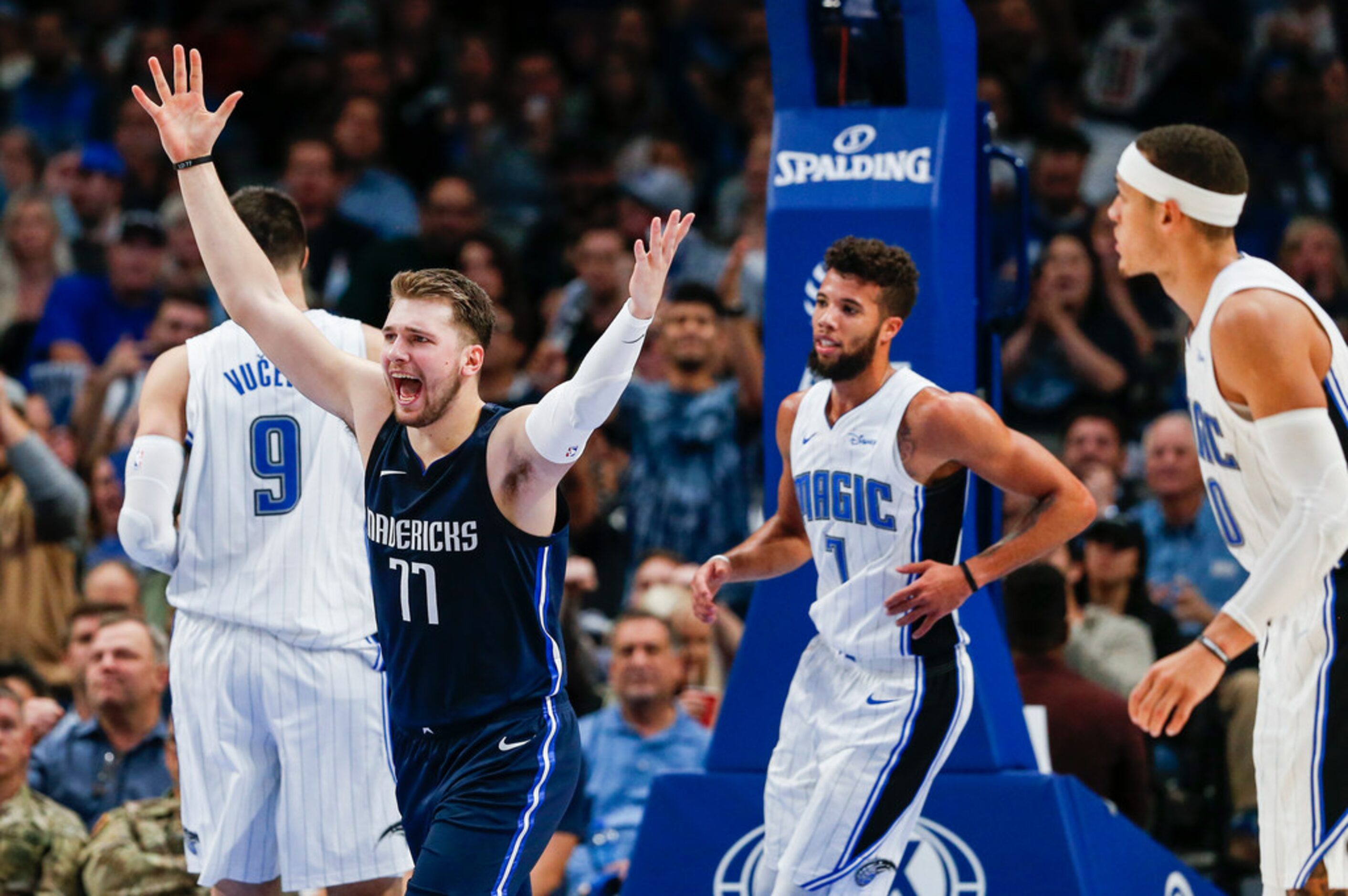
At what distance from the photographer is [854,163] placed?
6.74 m

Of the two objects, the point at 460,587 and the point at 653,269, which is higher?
the point at 653,269

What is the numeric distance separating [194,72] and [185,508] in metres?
1.49

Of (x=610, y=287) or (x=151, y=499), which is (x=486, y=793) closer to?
(x=151, y=499)

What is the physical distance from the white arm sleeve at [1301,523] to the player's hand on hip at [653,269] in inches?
63.2

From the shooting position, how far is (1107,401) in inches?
408

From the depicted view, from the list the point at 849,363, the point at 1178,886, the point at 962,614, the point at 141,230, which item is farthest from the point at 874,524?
the point at 141,230

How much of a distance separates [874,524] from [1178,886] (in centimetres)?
219

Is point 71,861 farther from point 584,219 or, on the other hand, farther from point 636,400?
point 584,219

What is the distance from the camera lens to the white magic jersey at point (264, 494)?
19.8 feet

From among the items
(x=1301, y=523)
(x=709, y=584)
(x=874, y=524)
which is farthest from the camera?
(x=709, y=584)

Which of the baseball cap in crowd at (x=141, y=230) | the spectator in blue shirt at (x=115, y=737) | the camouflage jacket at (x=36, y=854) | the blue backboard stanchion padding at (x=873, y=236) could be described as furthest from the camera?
the baseball cap in crowd at (x=141, y=230)

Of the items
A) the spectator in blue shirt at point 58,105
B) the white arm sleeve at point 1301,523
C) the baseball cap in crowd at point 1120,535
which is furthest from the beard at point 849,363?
the spectator in blue shirt at point 58,105

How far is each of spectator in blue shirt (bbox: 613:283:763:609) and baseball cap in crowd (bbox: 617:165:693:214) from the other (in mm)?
2849

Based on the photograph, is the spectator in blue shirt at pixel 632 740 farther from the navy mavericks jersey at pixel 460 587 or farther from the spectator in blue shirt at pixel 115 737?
the navy mavericks jersey at pixel 460 587
